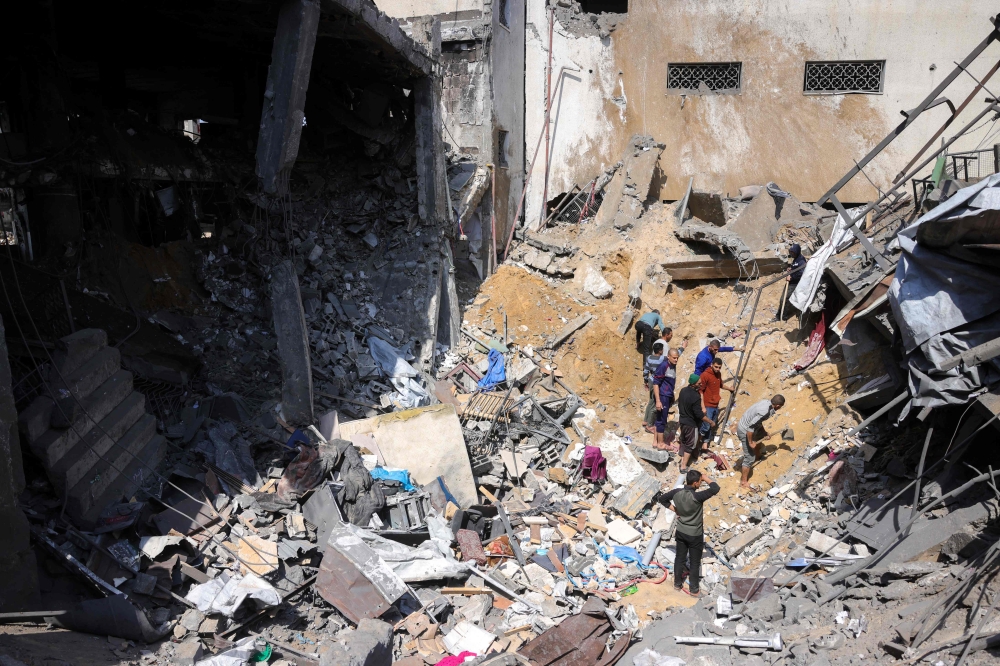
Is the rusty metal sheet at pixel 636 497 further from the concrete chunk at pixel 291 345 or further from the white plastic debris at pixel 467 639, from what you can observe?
the concrete chunk at pixel 291 345

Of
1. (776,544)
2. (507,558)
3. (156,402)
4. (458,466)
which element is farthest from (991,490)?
(156,402)

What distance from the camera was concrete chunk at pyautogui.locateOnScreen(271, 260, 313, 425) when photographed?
831 cm

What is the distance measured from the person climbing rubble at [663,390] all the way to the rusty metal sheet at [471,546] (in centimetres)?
353

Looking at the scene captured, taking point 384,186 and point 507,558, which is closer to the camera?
point 507,558

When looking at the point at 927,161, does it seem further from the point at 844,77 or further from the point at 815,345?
the point at 844,77

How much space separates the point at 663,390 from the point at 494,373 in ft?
8.03

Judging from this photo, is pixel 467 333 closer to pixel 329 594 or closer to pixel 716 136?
pixel 329 594

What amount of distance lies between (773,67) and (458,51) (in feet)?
21.5

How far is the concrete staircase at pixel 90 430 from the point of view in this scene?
5.85 m

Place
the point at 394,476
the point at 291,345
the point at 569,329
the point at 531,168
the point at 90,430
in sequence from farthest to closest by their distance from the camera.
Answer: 1. the point at 531,168
2. the point at 569,329
3. the point at 291,345
4. the point at 394,476
5. the point at 90,430

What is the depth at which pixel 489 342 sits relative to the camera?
443 inches

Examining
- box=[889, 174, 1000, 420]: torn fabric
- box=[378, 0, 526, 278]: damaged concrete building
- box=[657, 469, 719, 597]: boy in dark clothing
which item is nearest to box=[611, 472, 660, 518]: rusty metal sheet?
box=[657, 469, 719, 597]: boy in dark clothing

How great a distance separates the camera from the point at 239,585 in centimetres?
571

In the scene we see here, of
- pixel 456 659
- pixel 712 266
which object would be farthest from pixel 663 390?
pixel 456 659
